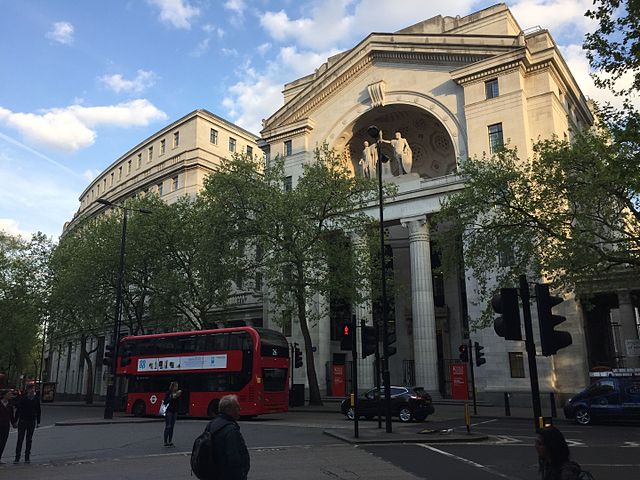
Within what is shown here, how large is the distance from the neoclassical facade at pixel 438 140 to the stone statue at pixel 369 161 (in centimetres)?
27

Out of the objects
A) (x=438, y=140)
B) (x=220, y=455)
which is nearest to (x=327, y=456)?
(x=220, y=455)

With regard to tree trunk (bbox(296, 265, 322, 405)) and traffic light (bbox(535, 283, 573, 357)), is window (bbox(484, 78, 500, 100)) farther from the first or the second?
traffic light (bbox(535, 283, 573, 357))

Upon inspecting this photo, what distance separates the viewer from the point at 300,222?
86.5ft

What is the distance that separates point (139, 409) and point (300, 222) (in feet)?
38.5

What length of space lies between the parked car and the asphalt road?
1.29 meters

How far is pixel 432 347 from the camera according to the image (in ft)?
98.9

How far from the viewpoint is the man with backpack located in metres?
4.61

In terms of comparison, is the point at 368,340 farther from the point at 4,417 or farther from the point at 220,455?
the point at 220,455

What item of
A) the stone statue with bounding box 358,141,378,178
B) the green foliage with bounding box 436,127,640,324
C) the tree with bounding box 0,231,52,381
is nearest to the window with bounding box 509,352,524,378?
the green foliage with bounding box 436,127,640,324

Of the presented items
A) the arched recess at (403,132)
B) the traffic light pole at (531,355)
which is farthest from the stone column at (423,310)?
the traffic light pole at (531,355)

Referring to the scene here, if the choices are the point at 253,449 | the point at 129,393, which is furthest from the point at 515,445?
the point at 129,393

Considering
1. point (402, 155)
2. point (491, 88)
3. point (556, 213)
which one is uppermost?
point (491, 88)

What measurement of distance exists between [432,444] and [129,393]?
1773cm

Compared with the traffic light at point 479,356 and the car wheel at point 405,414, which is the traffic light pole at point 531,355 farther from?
the traffic light at point 479,356
